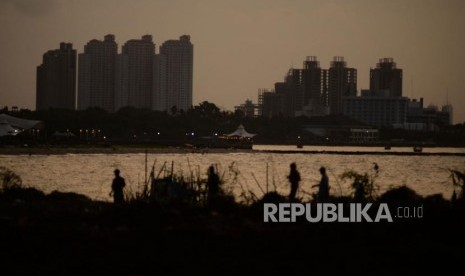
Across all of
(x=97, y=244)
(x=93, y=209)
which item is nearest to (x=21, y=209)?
(x=93, y=209)

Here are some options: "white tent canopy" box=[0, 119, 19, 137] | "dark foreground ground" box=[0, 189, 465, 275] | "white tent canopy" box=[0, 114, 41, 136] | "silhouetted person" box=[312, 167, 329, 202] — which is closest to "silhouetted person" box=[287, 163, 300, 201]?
"silhouetted person" box=[312, 167, 329, 202]

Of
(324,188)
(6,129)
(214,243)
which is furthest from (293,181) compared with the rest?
(6,129)

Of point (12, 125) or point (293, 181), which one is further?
point (12, 125)

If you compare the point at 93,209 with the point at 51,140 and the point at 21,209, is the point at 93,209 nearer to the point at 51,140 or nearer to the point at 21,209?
the point at 21,209

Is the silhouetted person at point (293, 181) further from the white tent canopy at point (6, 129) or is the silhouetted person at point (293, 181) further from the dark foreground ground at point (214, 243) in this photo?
the white tent canopy at point (6, 129)

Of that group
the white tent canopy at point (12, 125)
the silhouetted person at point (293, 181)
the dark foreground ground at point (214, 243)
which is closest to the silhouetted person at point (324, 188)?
the silhouetted person at point (293, 181)

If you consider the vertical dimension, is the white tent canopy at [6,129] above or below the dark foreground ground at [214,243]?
above

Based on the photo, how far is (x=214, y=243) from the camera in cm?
1511

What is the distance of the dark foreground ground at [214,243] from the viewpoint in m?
13.2

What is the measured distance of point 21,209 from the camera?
19.2 metres

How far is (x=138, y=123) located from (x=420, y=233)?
433 ft

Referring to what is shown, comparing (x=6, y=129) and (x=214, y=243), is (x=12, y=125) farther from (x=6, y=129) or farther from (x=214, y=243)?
(x=214, y=243)

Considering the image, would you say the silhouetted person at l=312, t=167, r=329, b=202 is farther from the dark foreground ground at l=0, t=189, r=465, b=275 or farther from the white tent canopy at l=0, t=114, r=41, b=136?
the white tent canopy at l=0, t=114, r=41, b=136

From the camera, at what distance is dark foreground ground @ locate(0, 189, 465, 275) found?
13164mm
